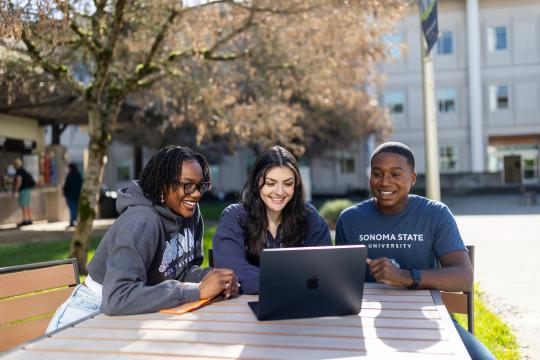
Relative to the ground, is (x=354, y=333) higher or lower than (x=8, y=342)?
higher

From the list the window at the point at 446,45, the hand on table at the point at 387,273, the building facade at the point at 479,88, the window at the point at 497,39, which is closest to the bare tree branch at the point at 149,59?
the hand on table at the point at 387,273

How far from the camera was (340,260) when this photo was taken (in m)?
2.15

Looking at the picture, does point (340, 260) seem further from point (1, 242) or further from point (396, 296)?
point (1, 242)

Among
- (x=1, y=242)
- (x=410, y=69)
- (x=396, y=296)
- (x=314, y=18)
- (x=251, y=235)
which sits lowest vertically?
(x=1, y=242)

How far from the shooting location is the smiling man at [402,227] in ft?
10.2

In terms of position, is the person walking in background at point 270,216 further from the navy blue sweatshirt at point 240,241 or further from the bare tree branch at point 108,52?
the bare tree branch at point 108,52

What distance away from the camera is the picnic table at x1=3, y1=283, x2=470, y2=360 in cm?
184

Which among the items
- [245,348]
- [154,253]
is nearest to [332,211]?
[154,253]

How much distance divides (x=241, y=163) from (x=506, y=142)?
678 inches

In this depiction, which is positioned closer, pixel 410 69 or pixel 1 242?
pixel 1 242

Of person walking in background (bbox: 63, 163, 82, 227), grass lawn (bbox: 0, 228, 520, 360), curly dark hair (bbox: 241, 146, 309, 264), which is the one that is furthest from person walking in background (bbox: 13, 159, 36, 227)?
curly dark hair (bbox: 241, 146, 309, 264)

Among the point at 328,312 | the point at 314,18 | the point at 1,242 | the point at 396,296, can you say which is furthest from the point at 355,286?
the point at 1,242

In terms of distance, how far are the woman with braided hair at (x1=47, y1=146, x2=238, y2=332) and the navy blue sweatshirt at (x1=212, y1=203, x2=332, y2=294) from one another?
14 cm

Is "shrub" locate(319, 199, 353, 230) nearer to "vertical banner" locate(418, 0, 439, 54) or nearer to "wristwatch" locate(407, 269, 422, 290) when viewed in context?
"vertical banner" locate(418, 0, 439, 54)
